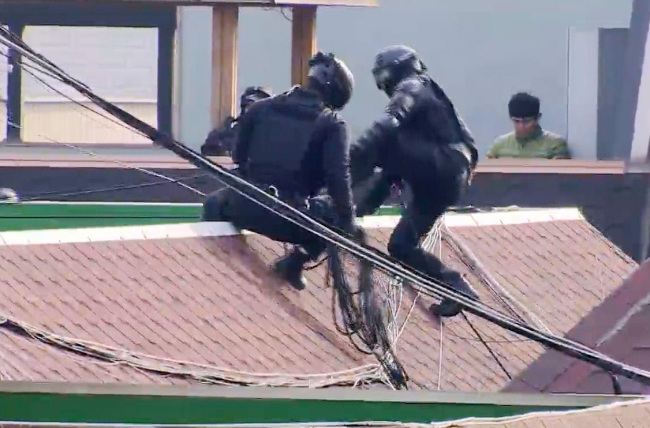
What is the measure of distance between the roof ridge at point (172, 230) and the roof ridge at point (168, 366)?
88 cm

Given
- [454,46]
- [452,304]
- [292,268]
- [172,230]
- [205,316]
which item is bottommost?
[452,304]

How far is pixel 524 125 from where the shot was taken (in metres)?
14.4

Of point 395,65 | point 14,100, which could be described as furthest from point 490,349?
point 14,100

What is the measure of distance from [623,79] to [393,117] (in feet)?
22.1

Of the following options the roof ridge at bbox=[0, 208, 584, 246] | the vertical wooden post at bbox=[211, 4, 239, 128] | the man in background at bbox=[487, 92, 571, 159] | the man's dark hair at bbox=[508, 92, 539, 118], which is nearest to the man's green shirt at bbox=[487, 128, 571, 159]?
the man in background at bbox=[487, 92, 571, 159]

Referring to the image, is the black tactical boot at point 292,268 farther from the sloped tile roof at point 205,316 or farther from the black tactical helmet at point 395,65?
the black tactical helmet at point 395,65

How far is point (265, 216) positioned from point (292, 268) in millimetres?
387

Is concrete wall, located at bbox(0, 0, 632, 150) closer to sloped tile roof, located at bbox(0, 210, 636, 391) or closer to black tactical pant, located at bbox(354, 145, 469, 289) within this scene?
sloped tile roof, located at bbox(0, 210, 636, 391)

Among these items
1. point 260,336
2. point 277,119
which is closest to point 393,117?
point 277,119

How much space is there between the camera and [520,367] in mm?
11062

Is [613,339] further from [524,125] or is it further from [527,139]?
[527,139]

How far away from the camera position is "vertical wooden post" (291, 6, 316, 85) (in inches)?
545

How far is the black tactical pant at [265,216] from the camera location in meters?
10.4

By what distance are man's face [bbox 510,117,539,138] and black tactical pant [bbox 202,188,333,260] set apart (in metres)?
3.71
